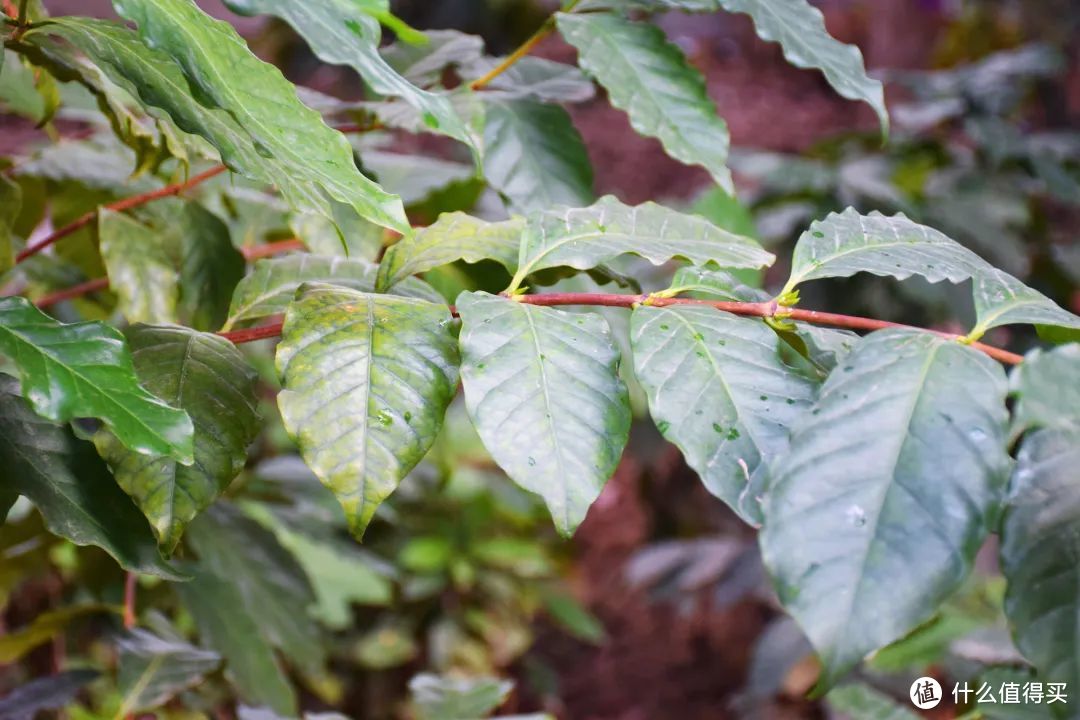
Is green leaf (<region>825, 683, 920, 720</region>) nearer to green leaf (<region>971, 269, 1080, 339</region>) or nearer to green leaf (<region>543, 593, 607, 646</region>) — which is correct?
green leaf (<region>971, 269, 1080, 339</region>)

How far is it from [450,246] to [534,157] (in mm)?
237

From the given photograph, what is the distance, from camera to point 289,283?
2.18ft

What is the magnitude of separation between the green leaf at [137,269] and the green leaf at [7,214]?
0.06 m

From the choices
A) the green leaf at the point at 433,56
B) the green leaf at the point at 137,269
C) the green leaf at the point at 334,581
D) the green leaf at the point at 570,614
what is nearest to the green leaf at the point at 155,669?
the green leaf at the point at 137,269

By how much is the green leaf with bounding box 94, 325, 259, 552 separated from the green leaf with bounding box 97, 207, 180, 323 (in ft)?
0.58

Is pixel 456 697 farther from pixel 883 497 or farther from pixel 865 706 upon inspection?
pixel 883 497

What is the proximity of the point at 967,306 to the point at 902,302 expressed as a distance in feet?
0.52

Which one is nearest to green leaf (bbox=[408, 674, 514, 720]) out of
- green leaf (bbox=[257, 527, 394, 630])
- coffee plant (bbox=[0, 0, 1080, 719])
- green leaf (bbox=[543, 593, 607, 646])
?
coffee plant (bbox=[0, 0, 1080, 719])

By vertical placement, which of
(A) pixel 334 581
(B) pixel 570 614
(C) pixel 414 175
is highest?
(C) pixel 414 175

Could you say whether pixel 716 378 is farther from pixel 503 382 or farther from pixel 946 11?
pixel 946 11

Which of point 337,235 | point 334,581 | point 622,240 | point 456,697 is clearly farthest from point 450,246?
point 334,581

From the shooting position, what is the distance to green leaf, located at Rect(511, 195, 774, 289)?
21.5 inches

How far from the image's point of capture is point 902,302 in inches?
67.2

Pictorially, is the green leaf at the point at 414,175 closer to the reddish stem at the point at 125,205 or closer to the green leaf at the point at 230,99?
the reddish stem at the point at 125,205
